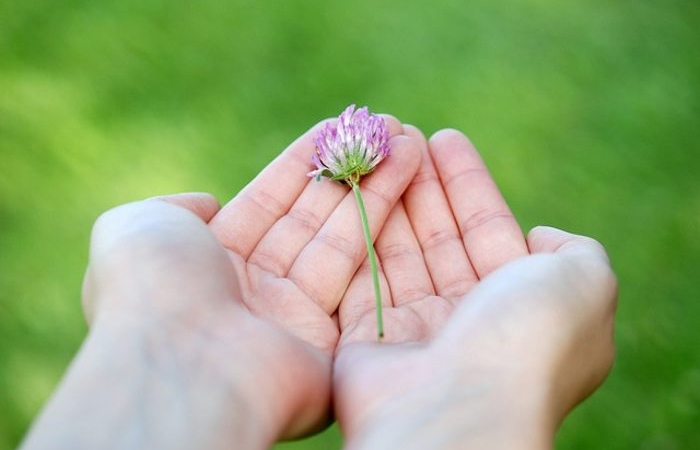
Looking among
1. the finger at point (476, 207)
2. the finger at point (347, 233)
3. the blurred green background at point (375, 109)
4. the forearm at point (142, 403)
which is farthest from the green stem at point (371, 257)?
the blurred green background at point (375, 109)

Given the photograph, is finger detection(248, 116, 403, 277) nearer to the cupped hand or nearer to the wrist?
the cupped hand

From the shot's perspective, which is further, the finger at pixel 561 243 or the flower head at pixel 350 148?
the flower head at pixel 350 148

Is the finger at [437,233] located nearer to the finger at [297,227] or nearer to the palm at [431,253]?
the palm at [431,253]

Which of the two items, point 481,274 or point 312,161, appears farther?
point 312,161

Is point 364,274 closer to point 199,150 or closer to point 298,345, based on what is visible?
point 298,345

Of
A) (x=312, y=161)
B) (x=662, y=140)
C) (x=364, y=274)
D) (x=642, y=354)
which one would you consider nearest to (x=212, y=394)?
(x=364, y=274)

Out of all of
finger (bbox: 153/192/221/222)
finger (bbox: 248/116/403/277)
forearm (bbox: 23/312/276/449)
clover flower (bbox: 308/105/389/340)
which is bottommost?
forearm (bbox: 23/312/276/449)

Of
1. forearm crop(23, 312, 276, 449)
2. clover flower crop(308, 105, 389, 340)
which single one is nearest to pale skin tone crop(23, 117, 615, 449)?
forearm crop(23, 312, 276, 449)
